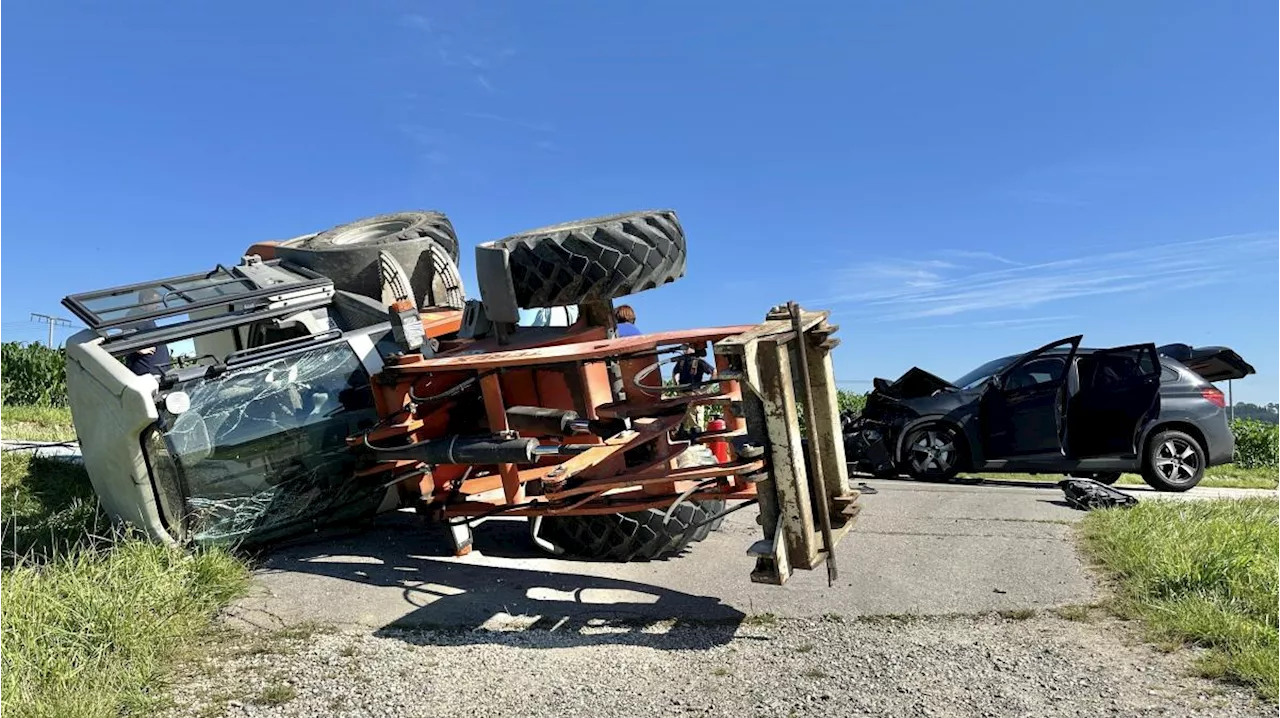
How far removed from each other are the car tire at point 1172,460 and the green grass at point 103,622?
30.2 ft

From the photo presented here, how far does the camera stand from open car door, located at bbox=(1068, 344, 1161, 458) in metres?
9.34

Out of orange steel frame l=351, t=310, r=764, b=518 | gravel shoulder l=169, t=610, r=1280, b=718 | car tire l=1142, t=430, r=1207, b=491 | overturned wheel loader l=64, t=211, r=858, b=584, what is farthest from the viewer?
car tire l=1142, t=430, r=1207, b=491

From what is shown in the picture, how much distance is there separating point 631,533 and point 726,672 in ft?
5.01

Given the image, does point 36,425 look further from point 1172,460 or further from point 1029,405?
point 1172,460

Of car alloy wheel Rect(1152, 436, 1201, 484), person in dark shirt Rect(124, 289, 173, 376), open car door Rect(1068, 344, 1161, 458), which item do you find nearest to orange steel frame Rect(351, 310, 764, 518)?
person in dark shirt Rect(124, 289, 173, 376)

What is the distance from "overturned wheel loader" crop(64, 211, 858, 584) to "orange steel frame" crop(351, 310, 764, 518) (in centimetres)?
1

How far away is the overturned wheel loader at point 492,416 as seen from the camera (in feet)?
13.6

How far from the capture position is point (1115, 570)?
483 cm

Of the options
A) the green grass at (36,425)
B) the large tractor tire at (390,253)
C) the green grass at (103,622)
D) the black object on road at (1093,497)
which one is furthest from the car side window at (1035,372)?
the green grass at (36,425)

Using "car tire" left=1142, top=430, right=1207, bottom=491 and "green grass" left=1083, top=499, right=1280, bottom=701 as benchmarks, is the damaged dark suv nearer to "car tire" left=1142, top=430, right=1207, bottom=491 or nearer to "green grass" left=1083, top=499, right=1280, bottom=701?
"car tire" left=1142, top=430, right=1207, bottom=491

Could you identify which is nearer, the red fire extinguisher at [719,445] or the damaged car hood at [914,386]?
the red fire extinguisher at [719,445]

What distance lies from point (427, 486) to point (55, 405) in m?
17.3

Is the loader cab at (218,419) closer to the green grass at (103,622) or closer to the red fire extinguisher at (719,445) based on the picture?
the green grass at (103,622)

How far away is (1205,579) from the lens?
4.41m
